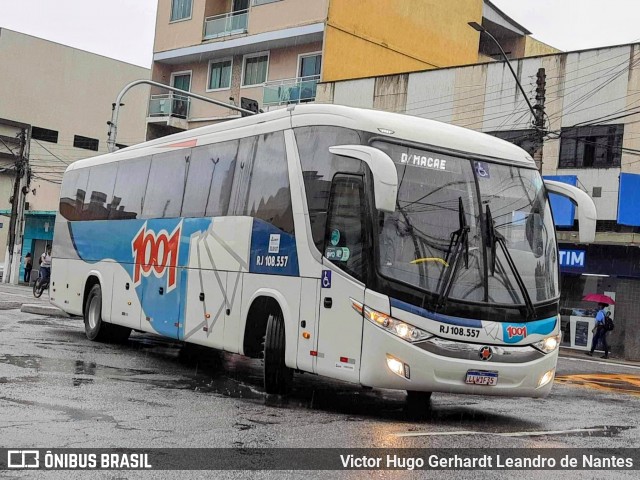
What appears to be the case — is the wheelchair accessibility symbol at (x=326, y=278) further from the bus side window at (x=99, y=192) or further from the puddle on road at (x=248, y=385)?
the bus side window at (x=99, y=192)

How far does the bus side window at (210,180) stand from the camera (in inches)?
533

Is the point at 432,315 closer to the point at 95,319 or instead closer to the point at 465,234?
the point at 465,234

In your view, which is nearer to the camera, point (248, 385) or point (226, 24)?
point (248, 385)

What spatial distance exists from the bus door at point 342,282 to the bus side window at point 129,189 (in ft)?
21.6

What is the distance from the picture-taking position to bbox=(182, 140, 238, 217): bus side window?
13.5 m

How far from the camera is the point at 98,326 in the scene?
58.5ft

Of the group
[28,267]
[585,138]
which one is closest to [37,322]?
[585,138]

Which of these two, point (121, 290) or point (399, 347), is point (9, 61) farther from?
point (399, 347)

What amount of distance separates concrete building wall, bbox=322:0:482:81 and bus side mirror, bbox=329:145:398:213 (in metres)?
28.1

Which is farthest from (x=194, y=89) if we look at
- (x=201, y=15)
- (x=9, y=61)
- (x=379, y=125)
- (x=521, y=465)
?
(x=521, y=465)

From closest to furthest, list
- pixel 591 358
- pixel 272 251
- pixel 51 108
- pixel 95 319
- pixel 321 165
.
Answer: pixel 321 165 → pixel 272 251 → pixel 95 319 → pixel 591 358 → pixel 51 108

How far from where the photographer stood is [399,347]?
393 inches

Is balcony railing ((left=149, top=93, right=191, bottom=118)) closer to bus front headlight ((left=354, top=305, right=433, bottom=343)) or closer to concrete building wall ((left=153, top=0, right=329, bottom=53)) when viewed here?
concrete building wall ((left=153, top=0, right=329, bottom=53))

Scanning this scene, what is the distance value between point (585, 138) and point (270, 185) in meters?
20.0
